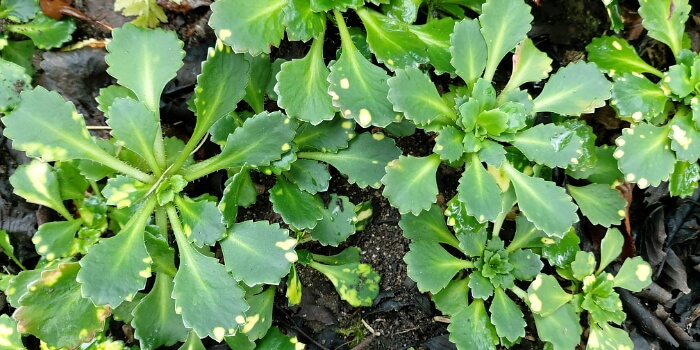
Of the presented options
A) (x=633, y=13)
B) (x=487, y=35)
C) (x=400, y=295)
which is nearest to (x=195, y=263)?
(x=400, y=295)

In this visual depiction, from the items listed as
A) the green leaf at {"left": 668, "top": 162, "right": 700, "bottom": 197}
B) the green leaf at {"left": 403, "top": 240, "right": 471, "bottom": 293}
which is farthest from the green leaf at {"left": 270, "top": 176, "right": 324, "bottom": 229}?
the green leaf at {"left": 668, "top": 162, "right": 700, "bottom": 197}

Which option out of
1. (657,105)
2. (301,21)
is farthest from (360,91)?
(657,105)

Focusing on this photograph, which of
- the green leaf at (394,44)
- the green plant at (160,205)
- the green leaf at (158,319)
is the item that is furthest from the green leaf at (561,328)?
the green leaf at (158,319)

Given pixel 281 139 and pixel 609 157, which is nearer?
pixel 281 139

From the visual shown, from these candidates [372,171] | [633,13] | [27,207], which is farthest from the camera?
[633,13]

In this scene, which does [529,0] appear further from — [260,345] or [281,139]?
[260,345]

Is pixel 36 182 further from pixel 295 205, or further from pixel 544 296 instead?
→ pixel 544 296

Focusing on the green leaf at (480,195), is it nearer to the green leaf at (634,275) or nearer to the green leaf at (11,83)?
the green leaf at (634,275)
